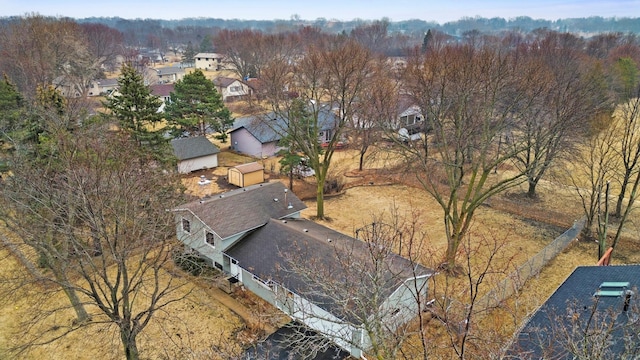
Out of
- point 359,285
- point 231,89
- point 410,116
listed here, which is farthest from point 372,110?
point 231,89

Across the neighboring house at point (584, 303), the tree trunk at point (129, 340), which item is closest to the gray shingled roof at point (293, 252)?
the neighboring house at point (584, 303)

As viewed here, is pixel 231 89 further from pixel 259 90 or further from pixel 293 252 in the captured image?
pixel 293 252

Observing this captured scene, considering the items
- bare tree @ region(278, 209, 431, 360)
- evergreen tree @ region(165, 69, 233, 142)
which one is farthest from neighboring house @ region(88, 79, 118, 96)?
bare tree @ region(278, 209, 431, 360)

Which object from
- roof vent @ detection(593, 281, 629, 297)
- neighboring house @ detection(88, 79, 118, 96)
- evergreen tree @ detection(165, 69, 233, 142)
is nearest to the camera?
roof vent @ detection(593, 281, 629, 297)

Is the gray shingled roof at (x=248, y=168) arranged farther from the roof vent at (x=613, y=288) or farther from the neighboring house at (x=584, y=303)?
the roof vent at (x=613, y=288)

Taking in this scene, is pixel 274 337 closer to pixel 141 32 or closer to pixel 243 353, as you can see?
pixel 243 353

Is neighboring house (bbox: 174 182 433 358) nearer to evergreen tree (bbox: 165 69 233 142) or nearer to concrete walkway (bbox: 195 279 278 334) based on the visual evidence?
concrete walkway (bbox: 195 279 278 334)

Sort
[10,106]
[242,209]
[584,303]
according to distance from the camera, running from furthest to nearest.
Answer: [10,106]
[242,209]
[584,303]
